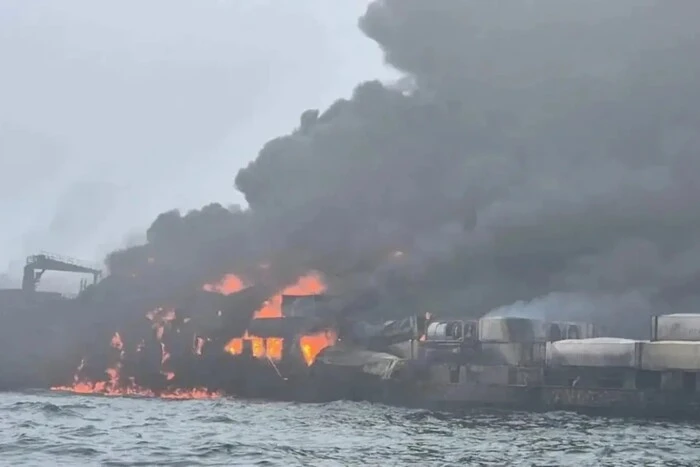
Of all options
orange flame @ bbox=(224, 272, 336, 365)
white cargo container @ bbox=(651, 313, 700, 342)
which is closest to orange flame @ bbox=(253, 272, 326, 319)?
orange flame @ bbox=(224, 272, 336, 365)

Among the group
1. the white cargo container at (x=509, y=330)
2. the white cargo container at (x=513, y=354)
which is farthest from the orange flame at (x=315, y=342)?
the white cargo container at (x=513, y=354)

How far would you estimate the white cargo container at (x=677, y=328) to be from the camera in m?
97.2

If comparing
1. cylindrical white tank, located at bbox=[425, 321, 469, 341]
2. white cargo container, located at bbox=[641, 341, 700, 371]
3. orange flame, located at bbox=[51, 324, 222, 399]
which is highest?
cylindrical white tank, located at bbox=[425, 321, 469, 341]

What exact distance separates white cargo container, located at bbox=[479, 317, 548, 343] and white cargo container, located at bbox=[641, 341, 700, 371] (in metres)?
15.0

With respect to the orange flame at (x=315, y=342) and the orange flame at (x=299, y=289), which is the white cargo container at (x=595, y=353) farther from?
the orange flame at (x=299, y=289)

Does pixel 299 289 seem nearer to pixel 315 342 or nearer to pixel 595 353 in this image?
pixel 315 342

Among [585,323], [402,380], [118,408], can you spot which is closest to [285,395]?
[402,380]

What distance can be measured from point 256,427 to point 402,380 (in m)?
40.9

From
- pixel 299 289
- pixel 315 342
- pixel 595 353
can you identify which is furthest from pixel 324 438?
pixel 299 289

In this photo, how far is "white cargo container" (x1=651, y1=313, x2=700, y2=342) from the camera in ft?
319

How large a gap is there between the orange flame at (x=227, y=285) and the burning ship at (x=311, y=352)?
178 mm

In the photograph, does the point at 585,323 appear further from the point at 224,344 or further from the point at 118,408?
the point at 118,408

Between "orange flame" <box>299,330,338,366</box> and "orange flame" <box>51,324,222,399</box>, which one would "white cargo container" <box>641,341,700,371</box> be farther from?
"orange flame" <box>51,324,222,399</box>

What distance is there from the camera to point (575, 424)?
80750 mm
